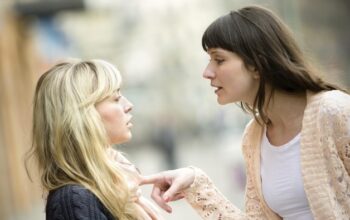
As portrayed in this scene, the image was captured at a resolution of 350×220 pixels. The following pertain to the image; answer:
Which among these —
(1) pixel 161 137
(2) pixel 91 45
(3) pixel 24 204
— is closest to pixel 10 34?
(3) pixel 24 204

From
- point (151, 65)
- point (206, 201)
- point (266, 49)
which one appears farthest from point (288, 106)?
point (151, 65)

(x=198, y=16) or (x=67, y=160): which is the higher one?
(x=67, y=160)

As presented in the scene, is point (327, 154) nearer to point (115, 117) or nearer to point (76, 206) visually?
point (115, 117)

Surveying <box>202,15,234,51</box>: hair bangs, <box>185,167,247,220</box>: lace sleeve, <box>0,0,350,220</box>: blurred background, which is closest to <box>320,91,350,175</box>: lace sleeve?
<box>0,0,350,220</box>: blurred background

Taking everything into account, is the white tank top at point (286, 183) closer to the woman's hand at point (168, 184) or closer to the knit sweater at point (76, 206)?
the woman's hand at point (168, 184)

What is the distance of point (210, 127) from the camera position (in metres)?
30.0

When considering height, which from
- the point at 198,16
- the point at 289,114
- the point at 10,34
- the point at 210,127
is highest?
the point at 289,114

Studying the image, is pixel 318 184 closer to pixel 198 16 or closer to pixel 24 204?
pixel 24 204

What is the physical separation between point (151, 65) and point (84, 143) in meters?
29.2

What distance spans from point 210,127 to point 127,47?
4681 mm

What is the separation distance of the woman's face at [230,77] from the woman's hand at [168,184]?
1.28 ft

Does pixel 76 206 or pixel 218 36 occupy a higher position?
pixel 218 36

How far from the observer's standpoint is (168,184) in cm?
331

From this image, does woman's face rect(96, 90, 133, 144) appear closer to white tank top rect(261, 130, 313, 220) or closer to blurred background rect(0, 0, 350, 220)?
white tank top rect(261, 130, 313, 220)
